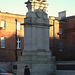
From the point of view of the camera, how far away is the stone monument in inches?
1225

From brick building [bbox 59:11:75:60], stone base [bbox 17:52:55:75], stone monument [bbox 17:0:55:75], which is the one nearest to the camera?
stone base [bbox 17:52:55:75]

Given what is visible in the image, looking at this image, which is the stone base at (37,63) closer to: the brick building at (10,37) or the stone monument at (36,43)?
the stone monument at (36,43)

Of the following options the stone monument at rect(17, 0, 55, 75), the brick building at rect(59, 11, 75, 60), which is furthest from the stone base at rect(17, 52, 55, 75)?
the brick building at rect(59, 11, 75, 60)

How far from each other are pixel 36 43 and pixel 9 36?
21.4 m

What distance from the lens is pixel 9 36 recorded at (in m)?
52.7

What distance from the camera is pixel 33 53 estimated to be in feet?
103

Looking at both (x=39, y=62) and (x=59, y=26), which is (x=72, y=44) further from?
(x=39, y=62)

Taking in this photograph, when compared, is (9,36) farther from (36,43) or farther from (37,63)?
(37,63)

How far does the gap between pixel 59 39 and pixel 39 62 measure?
29677 millimetres

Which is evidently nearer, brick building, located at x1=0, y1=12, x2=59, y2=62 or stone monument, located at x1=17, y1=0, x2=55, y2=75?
stone monument, located at x1=17, y1=0, x2=55, y2=75

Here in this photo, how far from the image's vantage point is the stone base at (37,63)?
A: 101ft

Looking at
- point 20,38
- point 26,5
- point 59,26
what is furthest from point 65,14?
point 26,5

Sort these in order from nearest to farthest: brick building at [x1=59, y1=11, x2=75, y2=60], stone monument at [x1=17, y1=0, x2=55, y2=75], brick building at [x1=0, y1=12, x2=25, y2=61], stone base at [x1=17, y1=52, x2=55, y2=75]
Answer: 1. stone base at [x1=17, y1=52, x2=55, y2=75]
2. stone monument at [x1=17, y1=0, x2=55, y2=75]
3. brick building at [x1=0, y1=12, x2=25, y2=61]
4. brick building at [x1=59, y1=11, x2=75, y2=60]

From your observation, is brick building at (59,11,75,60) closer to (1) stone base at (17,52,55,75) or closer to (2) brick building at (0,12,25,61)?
(2) brick building at (0,12,25,61)
